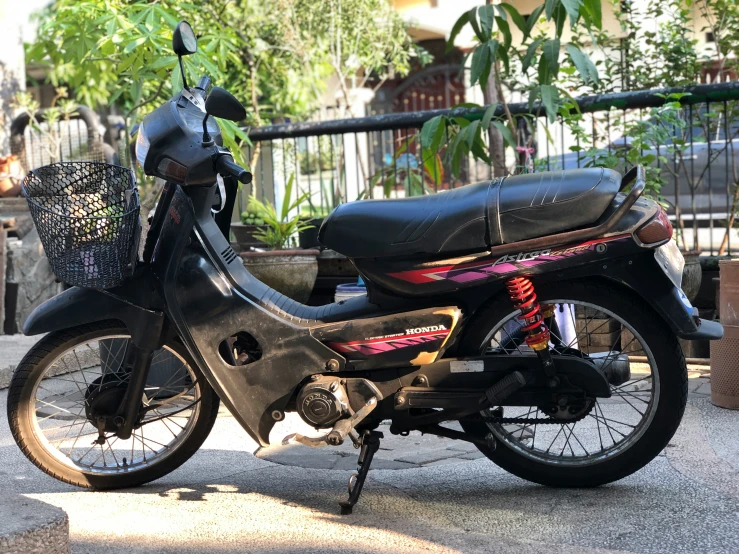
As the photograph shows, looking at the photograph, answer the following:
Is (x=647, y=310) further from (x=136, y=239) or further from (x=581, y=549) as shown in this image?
(x=136, y=239)

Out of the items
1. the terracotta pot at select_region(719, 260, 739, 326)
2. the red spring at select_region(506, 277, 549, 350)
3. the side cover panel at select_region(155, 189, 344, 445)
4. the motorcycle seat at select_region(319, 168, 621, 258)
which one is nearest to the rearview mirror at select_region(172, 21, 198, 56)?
the side cover panel at select_region(155, 189, 344, 445)

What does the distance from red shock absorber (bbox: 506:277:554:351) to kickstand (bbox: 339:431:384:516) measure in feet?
2.34

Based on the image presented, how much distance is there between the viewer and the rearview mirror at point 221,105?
12.0ft

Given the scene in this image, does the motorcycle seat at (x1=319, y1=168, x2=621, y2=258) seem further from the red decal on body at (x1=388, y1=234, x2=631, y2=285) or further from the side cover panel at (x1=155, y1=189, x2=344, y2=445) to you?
the side cover panel at (x1=155, y1=189, x2=344, y2=445)

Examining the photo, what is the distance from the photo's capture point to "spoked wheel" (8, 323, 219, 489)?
393 centimetres

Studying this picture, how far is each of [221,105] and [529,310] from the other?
54.6 inches

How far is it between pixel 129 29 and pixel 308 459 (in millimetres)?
2969

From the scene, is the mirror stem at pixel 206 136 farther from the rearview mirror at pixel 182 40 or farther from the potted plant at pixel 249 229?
the potted plant at pixel 249 229

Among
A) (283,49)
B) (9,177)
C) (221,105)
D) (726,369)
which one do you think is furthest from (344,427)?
(283,49)

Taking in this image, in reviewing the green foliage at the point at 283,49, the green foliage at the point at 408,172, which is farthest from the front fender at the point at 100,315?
the green foliage at the point at 283,49

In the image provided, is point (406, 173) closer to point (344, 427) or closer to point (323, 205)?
point (323, 205)

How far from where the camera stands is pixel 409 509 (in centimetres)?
366

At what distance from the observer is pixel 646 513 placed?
3.49 m

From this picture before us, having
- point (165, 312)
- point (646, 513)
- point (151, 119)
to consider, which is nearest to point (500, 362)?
point (646, 513)
